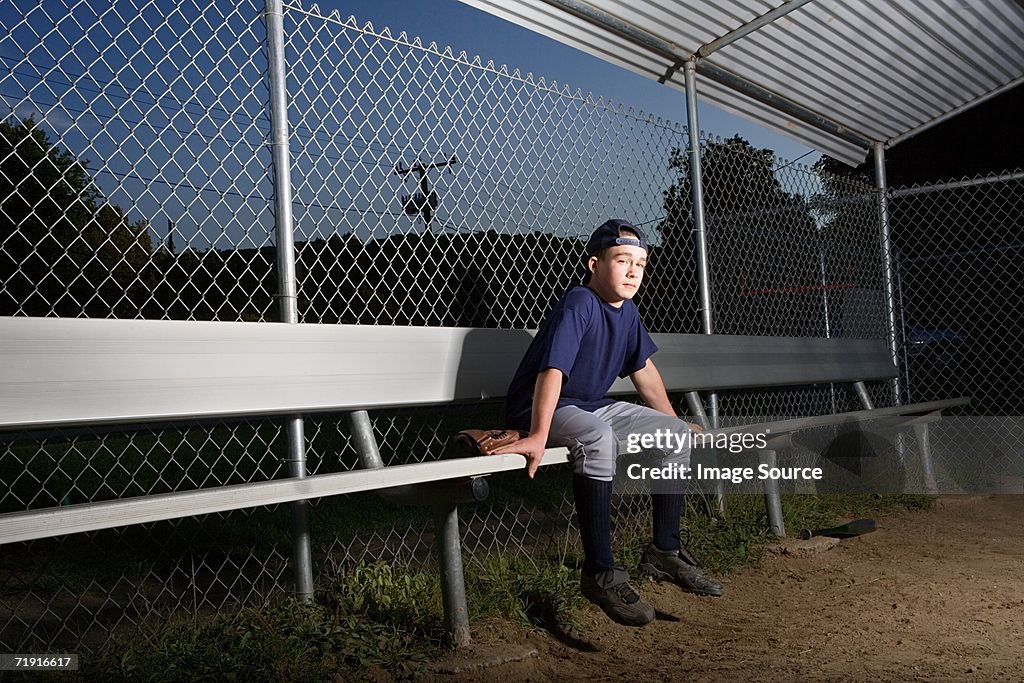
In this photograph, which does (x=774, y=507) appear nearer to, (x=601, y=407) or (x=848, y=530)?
(x=848, y=530)

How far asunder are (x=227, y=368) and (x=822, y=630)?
103 inches

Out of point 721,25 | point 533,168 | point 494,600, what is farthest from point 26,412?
point 721,25

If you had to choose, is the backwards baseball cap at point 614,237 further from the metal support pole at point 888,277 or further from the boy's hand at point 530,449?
the metal support pole at point 888,277

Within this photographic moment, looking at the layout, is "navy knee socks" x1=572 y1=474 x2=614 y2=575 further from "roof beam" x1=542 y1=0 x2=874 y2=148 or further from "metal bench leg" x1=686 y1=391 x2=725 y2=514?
"roof beam" x1=542 y1=0 x2=874 y2=148

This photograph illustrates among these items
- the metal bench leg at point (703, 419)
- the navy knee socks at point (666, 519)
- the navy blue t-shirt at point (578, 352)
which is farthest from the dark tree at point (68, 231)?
the metal bench leg at point (703, 419)

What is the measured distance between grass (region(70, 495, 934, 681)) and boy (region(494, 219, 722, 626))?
47 cm

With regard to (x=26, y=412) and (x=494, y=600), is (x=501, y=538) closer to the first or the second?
(x=494, y=600)

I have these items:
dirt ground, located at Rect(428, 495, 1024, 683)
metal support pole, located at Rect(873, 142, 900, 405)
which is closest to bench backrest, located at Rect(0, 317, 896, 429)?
dirt ground, located at Rect(428, 495, 1024, 683)

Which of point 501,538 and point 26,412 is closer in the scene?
point 26,412

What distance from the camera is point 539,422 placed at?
3457mm

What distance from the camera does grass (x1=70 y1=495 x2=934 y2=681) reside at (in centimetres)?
307

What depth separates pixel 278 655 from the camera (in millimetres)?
3123

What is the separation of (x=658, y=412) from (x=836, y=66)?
3917 mm

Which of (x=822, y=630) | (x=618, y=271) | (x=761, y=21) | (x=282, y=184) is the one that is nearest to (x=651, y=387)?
(x=618, y=271)
